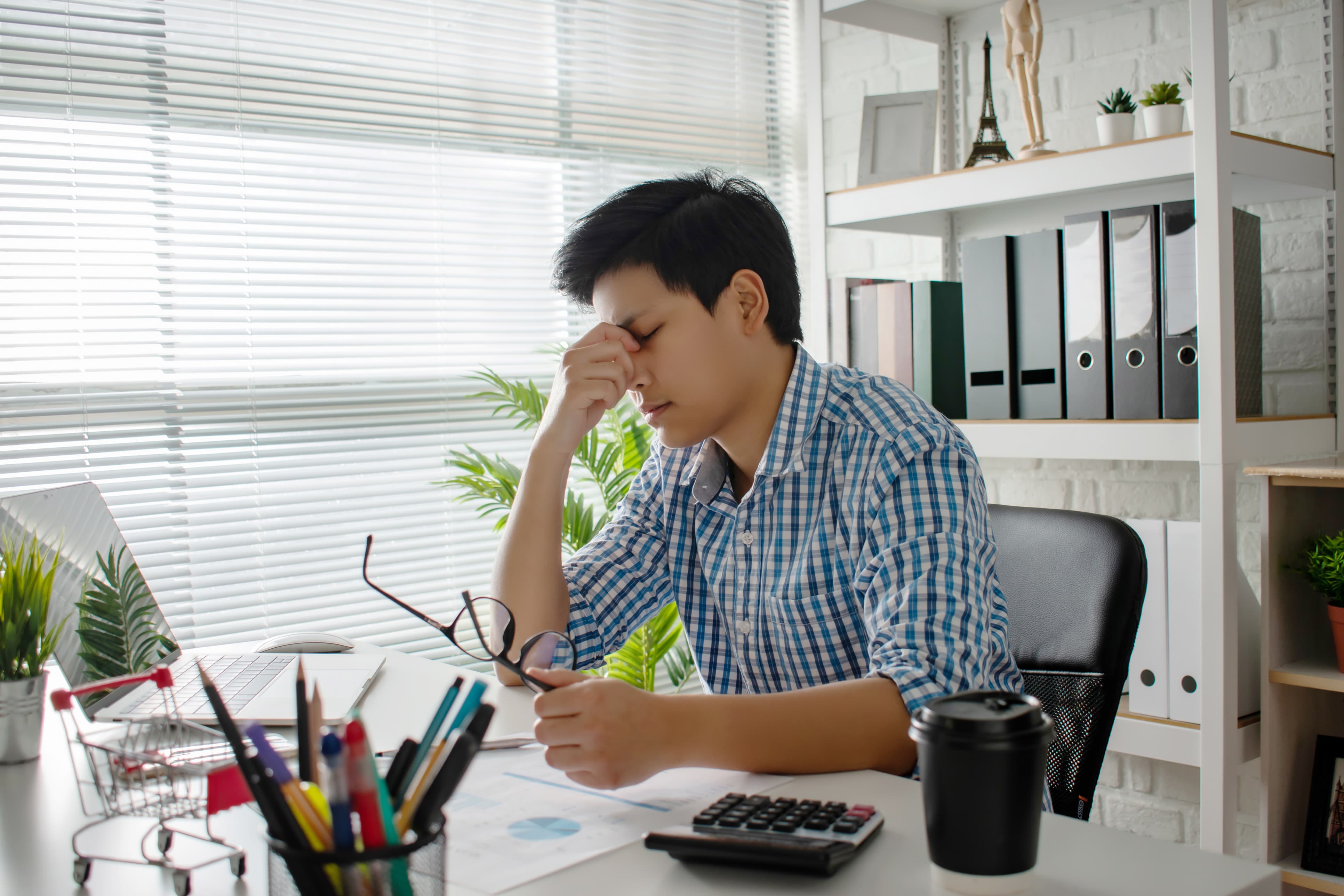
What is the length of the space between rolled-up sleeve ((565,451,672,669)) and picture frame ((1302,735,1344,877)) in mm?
1096

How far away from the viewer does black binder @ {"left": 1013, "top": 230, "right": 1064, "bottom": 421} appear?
1893mm

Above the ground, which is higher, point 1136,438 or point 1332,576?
point 1136,438

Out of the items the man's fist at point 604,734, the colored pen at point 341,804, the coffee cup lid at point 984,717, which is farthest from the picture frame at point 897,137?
the colored pen at point 341,804

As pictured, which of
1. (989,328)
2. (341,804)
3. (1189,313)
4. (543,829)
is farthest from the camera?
(989,328)

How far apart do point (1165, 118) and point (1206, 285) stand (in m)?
0.34

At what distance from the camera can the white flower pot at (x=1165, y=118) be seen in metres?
1.77

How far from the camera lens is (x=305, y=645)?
1426 millimetres

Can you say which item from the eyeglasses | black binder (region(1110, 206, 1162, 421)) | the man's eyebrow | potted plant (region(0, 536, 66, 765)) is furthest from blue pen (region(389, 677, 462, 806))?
black binder (region(1110, 206, 1162, 421))

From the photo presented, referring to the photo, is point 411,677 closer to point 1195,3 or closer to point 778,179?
point 1195,3

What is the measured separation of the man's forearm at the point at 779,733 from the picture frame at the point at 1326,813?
1144 mm

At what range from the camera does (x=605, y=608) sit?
Result: 52.6 inches

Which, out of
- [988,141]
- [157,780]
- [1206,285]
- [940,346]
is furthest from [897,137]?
[157,780]

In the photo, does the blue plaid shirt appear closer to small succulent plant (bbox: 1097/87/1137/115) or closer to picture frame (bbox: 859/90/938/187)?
small succulent plant (bbox: 1097/87/1137/115)

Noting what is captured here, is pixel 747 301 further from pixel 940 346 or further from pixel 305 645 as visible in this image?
pixel 940 346
